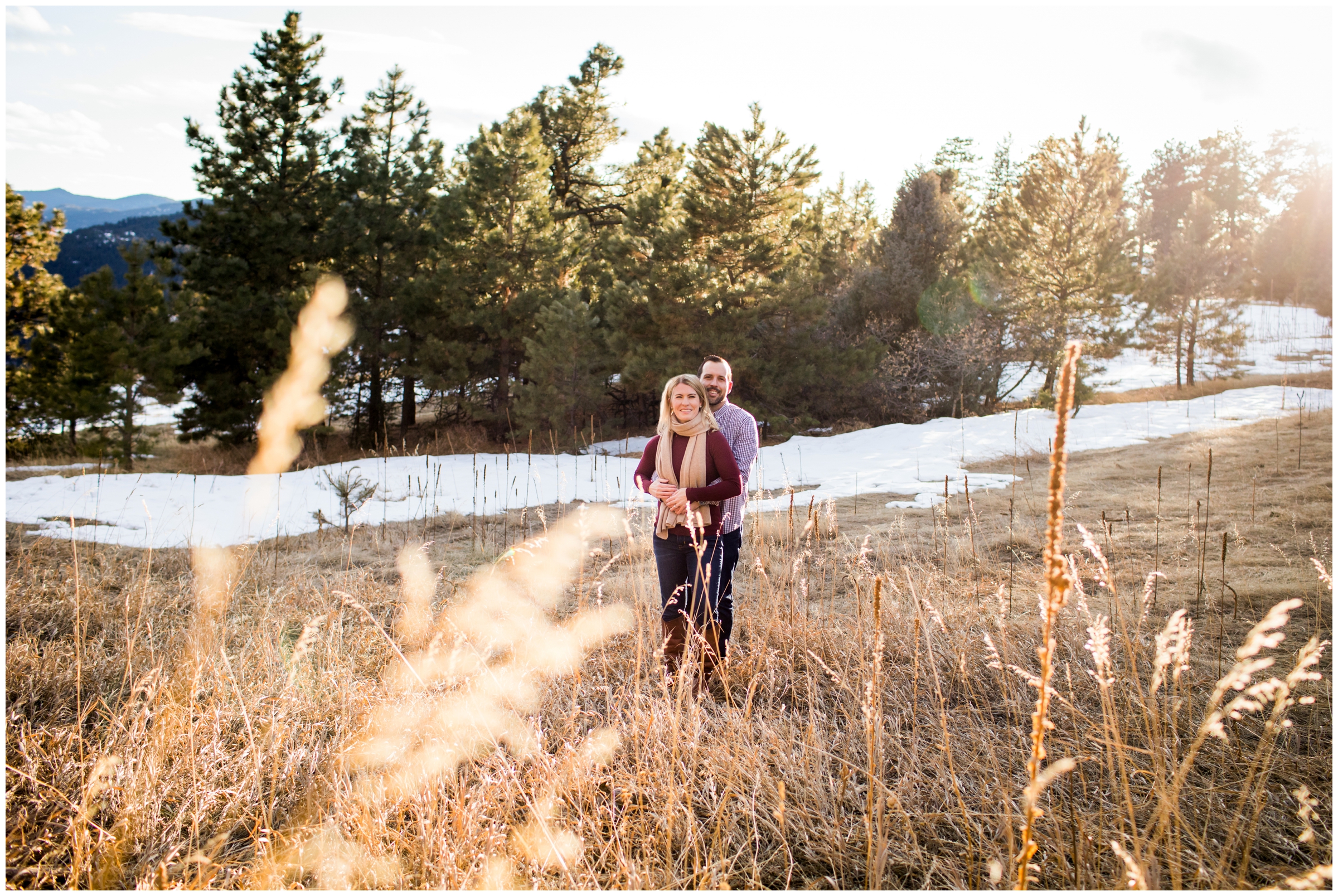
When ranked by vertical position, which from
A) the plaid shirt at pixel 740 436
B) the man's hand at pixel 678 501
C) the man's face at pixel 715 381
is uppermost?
the man's face at pixel 715 381

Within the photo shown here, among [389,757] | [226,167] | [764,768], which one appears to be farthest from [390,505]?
[226,167]

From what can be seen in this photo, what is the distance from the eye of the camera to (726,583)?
128 inches

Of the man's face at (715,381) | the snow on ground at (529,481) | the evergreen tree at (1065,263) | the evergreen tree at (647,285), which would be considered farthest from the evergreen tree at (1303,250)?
the man's face at (715,381)

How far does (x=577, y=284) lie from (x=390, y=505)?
10947mm

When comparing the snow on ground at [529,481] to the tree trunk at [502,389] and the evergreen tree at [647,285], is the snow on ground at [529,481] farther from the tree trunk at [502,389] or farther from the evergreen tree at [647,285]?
the tree trunk at [502,389]

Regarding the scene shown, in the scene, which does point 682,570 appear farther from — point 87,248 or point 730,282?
point 87,248

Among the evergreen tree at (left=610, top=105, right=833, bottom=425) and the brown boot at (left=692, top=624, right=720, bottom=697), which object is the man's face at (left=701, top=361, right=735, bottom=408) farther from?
the evergreen tree at (left=610, top=105, right=833, bottom=425)

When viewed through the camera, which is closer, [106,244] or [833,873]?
[833,873]

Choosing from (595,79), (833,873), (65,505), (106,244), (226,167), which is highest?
(106,244)

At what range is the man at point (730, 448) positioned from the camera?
3.27 meters

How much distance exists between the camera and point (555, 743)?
2.61 m

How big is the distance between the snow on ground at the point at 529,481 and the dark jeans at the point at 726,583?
2.21 ft

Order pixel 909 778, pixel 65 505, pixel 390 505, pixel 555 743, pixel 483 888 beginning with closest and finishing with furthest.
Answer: pixel 483 888, pixel 909 778, pixel 555 743, pixel 65 505, pixel 390 505

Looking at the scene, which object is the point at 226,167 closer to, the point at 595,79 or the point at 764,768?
the point at 595,79
